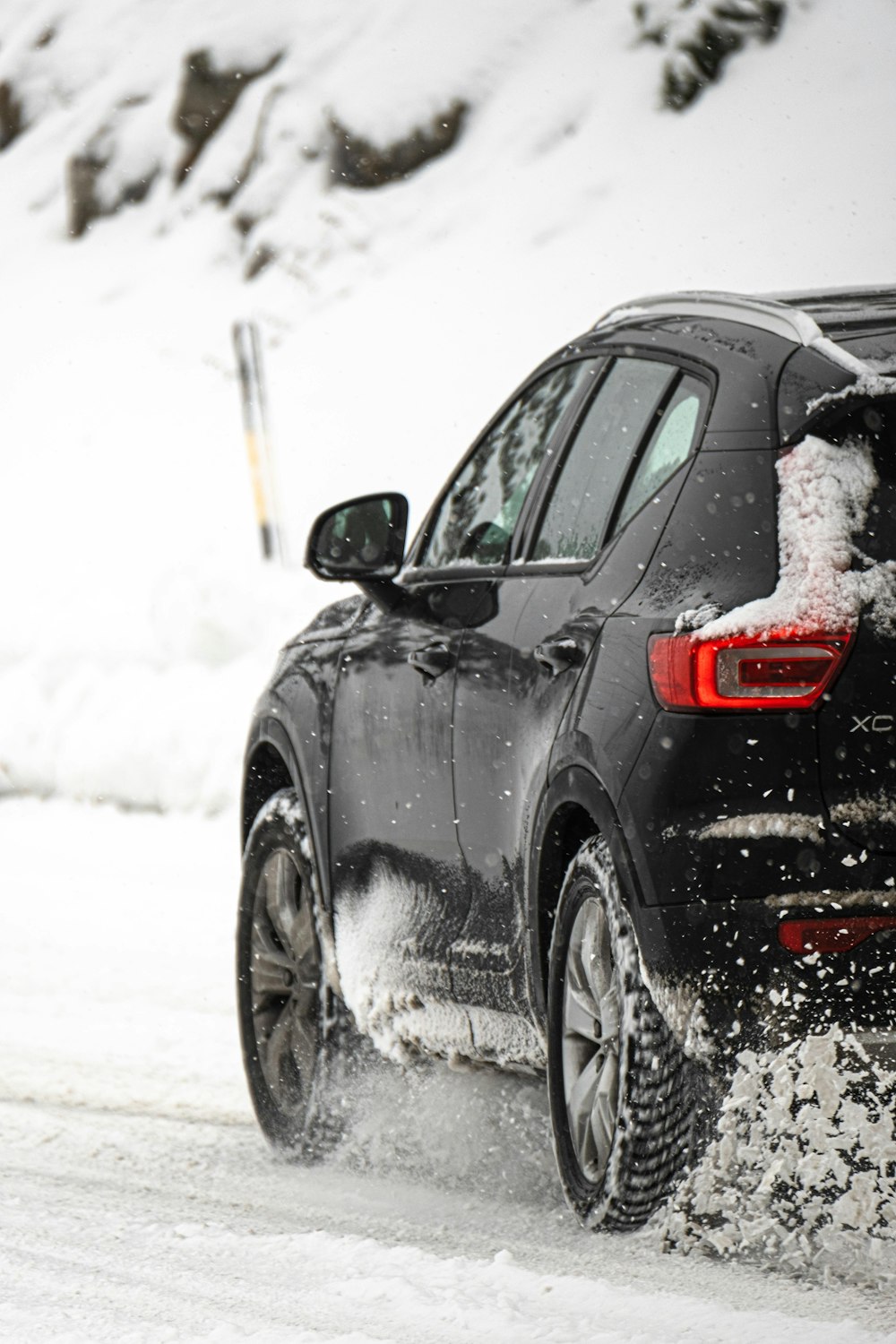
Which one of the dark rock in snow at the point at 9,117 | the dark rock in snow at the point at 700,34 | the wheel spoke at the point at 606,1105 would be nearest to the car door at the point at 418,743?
the wheel spoke at the point at 606,1105

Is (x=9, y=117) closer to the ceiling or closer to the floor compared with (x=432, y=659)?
closer to the ceiling

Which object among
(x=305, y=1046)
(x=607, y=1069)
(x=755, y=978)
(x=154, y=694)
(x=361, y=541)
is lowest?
(x=154, y=694)

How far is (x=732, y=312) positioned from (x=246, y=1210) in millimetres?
2143

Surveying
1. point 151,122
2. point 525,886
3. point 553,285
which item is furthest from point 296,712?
point 151,122

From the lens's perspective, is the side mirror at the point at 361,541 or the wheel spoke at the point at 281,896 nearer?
the side mirror at the point at 361,541

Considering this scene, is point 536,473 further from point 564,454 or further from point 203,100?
point 203,100

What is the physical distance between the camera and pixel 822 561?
12.9 ft

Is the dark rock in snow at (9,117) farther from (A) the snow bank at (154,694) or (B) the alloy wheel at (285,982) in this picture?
(B) the alloy wheel at (285,982)

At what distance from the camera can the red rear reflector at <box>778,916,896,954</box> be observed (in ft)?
12.7

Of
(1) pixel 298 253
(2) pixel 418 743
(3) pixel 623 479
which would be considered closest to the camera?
(3) pixel 623 479

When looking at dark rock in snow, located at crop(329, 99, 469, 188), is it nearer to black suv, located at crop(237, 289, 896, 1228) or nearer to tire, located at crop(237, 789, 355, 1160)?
tire, located at crop(237, 789, 355, 1160)

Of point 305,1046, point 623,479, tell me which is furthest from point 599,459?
point 305,1046

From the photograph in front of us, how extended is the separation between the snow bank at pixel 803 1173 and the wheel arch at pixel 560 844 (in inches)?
15.6

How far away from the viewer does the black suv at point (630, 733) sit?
12.8ft
